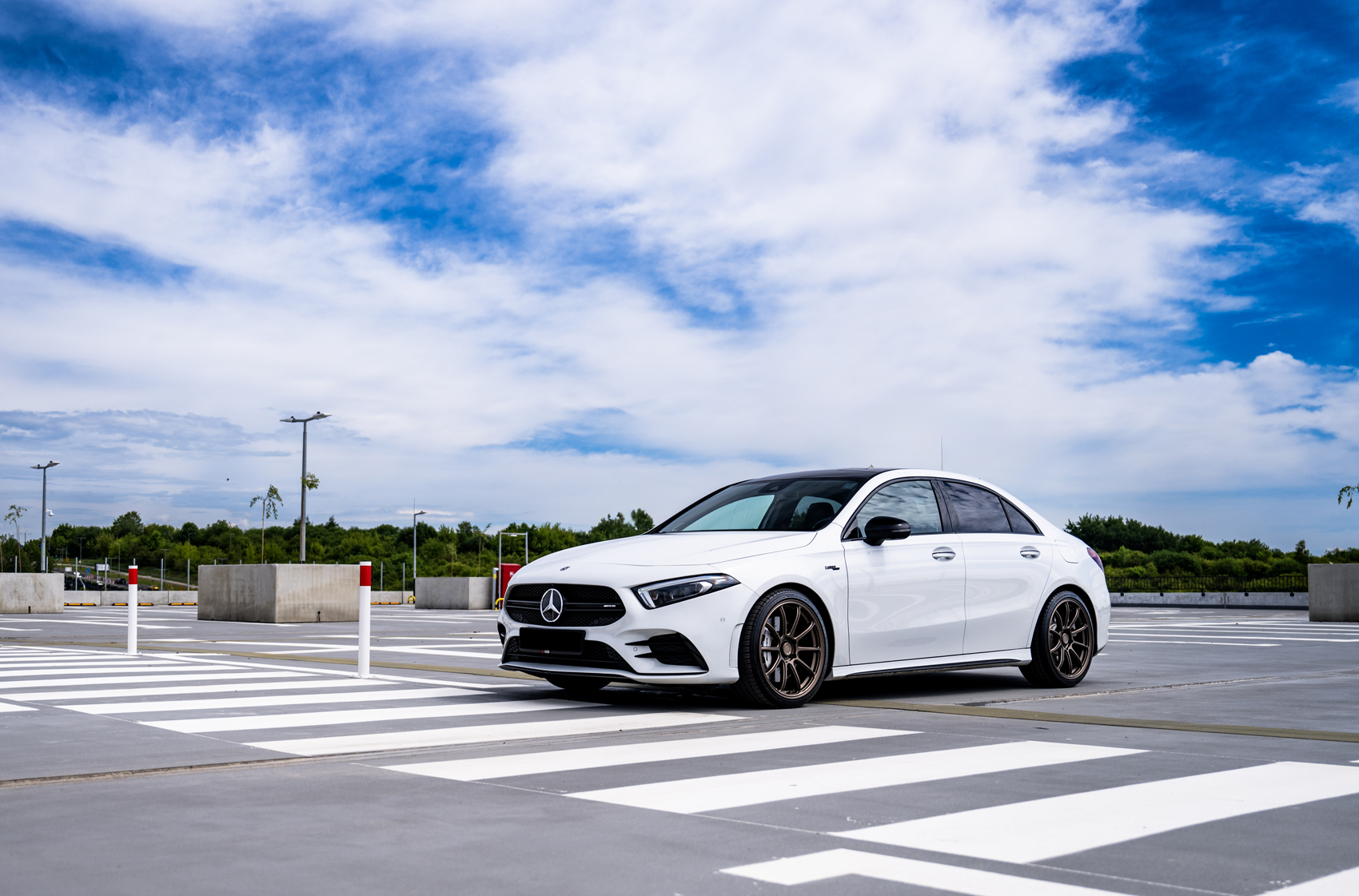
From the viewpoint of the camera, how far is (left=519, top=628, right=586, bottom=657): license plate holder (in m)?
7.38

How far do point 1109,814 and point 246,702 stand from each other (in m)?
5.41

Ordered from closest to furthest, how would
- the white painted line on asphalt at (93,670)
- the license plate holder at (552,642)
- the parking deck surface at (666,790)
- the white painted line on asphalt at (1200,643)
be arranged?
1. the parking deck surface at (666,790)
2. the license plate holder at (552,642)
3. the white painted line on asphalt at (93,670)
4. the white painted line on asphalt at (1200,643)

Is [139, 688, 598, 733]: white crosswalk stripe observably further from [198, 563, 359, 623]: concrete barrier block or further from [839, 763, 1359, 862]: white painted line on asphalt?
[198, 563, 359, 623]: concrete barrier block

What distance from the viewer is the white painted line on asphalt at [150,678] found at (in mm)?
8820

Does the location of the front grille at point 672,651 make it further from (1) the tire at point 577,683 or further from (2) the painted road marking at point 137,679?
(2) the painted road marking at point 137,679

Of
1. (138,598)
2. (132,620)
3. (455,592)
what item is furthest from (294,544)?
(132,620)

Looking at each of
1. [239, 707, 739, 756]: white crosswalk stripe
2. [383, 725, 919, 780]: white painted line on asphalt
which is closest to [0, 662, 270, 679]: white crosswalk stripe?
[239, 707, 739, 756]: white crosswalk stripe

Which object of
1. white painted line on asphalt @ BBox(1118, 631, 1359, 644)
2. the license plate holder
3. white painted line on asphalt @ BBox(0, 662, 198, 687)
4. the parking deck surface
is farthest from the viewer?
white painted line on asphalt @ BBox(1118, 631, 1359, 644)

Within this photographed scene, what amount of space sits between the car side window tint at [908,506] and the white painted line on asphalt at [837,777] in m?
2.58

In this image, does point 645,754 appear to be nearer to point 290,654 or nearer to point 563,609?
point 563,609

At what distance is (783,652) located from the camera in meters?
7.47

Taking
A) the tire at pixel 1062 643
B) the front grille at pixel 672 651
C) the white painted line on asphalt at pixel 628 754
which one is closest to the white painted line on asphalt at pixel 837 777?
the white painted line on asphalt at pixel 628 754

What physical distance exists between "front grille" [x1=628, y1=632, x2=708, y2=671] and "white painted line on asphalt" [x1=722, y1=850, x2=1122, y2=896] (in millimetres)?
3553

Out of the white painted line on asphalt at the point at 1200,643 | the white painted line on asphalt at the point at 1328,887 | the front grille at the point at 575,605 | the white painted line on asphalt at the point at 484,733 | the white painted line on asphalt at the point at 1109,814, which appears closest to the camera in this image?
the white painted line on asphalt at the point at 1328,887
